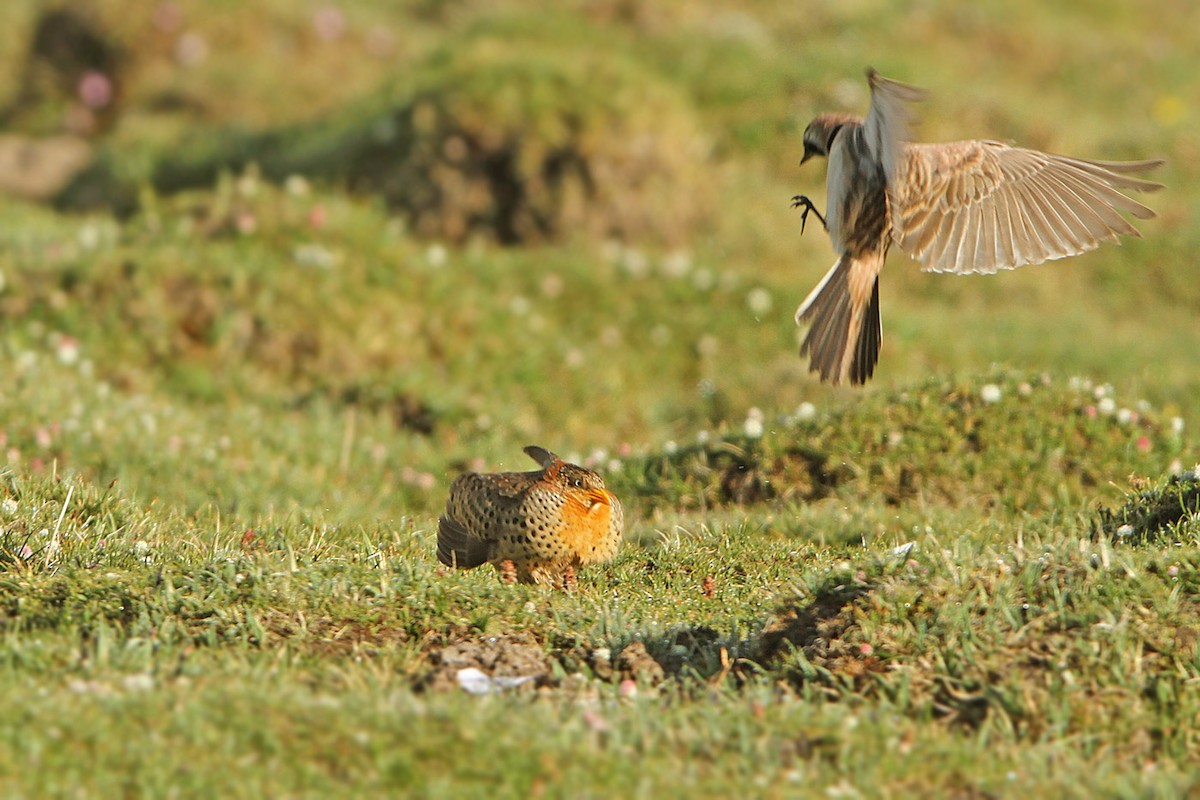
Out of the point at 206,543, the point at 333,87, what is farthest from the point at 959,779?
the point at 333,87

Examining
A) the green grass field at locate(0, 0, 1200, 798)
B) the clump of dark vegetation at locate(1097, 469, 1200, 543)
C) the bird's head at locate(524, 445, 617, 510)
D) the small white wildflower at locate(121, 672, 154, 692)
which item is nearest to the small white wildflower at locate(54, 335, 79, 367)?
the green grass field at locate(0, 0, 1200, 798)

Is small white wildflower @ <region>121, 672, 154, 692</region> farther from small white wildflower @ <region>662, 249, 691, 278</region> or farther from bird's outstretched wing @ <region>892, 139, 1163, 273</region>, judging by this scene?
small white wildflower @ <region>662, 249, 691, 278</region>

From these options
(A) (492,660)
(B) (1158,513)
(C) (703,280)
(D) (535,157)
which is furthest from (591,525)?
(D) (535,157)

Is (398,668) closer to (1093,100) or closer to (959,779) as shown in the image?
(959,779)

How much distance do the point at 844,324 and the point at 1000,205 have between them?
84 cm

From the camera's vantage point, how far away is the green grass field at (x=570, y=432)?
12.2ft

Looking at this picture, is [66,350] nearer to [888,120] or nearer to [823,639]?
[888,120]

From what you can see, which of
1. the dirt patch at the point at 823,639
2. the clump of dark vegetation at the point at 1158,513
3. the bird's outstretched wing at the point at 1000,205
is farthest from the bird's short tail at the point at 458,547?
the bird's outstretched wing at the point at 1000,205

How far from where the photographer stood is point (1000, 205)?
641 centimetres

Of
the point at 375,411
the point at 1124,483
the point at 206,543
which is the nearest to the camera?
the point at 206,543

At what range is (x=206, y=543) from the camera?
5.20 meters

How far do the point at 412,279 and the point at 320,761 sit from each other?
6.92 m

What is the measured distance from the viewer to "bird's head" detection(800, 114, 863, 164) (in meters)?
6.13

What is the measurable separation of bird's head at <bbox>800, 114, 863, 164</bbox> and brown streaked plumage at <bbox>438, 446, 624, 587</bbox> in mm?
1857
